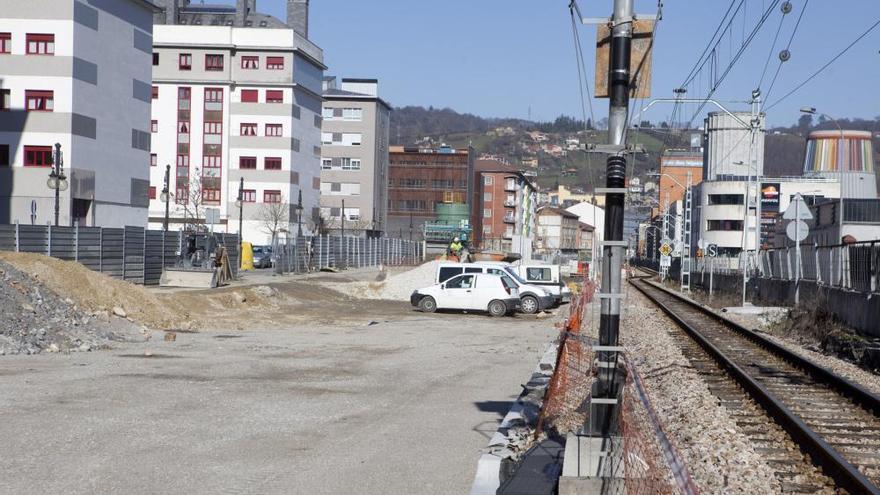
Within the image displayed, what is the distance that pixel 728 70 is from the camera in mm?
28344

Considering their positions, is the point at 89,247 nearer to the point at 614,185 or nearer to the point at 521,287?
the point at 521,287

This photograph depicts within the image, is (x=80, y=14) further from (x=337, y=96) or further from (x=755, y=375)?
(x=337, y=96)

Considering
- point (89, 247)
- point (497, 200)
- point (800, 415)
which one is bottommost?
point (800, 415)

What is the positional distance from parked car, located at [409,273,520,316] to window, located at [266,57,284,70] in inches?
2170

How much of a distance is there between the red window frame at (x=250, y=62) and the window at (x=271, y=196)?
35.9 ft

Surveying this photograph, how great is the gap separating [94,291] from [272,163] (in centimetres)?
6405

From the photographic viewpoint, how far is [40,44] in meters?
53.9

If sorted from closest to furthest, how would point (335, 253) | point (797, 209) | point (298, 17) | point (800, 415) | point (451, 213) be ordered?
point (800, 415), point (797, 209), point (335, 253), point (298, 17), point (451, 213)

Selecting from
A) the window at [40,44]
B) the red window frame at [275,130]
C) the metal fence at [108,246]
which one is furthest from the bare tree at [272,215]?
the metal fence at [108,246]

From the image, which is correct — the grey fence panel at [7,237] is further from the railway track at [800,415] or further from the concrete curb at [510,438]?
the concrete curb at [510,438]

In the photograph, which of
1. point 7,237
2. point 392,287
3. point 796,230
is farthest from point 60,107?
point 796,230

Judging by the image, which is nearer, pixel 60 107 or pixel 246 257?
pixel 60 107

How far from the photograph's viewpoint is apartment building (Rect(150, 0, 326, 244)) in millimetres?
86812

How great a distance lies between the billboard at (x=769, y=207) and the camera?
405 ft
